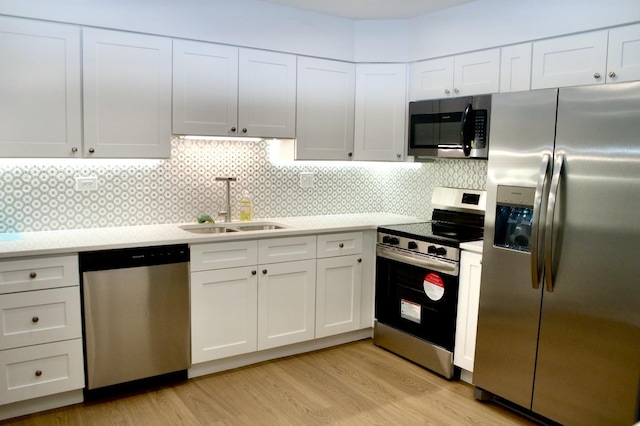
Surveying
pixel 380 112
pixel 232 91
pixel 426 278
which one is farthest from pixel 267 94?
pixel 426 278

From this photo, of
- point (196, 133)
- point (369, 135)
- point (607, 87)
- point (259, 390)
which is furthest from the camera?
point (369, 135)

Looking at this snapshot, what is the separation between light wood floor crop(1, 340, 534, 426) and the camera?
283 centimetres

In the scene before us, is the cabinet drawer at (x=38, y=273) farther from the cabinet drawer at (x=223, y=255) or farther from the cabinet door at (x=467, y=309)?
the cabinet door at (x=467, y=309)

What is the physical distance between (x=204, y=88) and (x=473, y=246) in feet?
6.39

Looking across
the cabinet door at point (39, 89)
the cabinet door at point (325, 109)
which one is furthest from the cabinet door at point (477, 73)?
the cabinet door at point (39, 89)

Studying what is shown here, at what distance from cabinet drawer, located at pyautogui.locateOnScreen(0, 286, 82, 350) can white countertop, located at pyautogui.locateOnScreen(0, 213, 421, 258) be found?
0.23m

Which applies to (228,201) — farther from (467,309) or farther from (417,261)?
(467,309)

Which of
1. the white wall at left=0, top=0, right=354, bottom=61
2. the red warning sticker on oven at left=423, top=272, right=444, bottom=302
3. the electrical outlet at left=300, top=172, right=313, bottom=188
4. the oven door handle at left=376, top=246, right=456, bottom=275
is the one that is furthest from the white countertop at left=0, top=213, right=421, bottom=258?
the white wall at left=0, top=0, right=354, bottom=61

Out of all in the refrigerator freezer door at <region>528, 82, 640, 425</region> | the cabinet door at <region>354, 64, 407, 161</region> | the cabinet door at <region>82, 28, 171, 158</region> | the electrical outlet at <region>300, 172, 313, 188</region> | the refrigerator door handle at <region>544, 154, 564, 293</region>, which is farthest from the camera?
the electrical outlet at <region>300, 172, 313, 188</region>

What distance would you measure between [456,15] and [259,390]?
2.78 m

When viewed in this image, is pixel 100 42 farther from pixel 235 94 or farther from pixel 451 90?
pixel 451 90

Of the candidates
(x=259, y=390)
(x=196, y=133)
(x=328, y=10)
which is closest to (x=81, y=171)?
(x=196, y=133)

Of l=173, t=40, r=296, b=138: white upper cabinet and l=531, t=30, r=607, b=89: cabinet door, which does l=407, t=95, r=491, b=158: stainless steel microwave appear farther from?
l=173, t=40, r=296, b=138: white upper cabinet

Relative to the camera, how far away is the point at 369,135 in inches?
160
